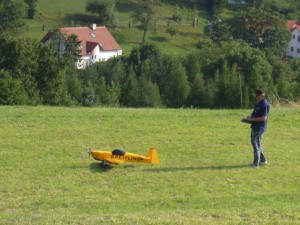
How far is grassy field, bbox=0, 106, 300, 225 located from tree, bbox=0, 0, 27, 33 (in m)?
67.1

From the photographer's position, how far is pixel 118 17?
10131cm

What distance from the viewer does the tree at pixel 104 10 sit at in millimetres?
96312

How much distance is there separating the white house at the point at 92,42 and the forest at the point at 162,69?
12.5 feet

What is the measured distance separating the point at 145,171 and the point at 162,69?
4844cm

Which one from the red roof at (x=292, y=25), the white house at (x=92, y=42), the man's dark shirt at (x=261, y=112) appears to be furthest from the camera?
the red roof at (x=292, y=25)

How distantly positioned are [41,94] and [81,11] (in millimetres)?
69518

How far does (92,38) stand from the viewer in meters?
84.4

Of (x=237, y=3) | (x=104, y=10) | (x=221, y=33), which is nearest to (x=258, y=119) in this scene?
(x=221, y=33)

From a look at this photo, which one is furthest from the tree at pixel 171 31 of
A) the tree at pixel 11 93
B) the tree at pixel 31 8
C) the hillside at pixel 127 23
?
the tree at pixel 11 93

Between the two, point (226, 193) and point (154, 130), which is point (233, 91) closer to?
point (154, 130)

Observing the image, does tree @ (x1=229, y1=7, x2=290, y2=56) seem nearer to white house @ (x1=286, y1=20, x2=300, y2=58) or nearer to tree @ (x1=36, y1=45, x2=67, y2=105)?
white house @ (x1=286, y1=20, x2=300, y2=58)

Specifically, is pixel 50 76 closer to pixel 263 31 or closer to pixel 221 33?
pixel 221 33

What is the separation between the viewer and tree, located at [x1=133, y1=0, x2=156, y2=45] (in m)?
94.3

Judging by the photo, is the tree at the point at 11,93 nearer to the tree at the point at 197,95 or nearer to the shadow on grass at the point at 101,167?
the shadow on grass at the point at 101,167
